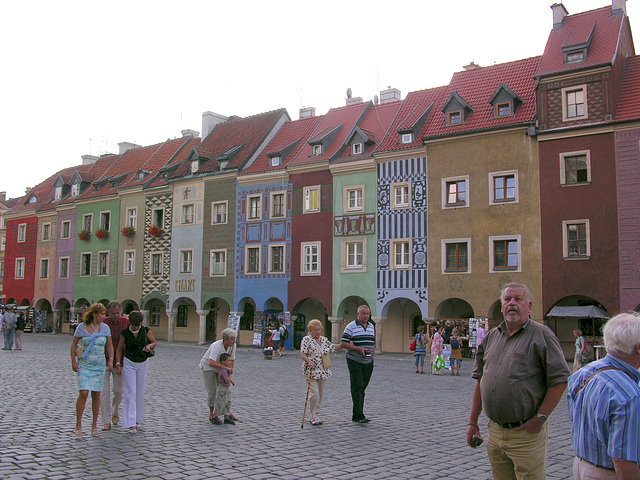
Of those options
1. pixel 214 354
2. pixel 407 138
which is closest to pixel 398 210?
pixel 407 138

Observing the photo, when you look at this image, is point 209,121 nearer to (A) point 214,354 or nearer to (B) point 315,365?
(A) point 214,354

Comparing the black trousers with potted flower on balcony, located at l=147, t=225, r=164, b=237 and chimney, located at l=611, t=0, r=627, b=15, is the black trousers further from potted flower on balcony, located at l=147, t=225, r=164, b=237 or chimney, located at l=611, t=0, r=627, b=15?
potted flower on balcony, located at l=147, t=225, r=164, b=237

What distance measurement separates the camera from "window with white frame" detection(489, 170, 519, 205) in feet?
93.1

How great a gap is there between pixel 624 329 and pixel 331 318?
3002 cm

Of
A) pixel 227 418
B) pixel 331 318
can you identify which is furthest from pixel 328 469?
pixel 331 318

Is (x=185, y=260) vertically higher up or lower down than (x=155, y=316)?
higher up

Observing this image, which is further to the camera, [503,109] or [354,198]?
[354,198]

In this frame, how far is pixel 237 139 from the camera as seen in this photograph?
4194 cm

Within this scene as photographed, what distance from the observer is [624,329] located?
3785 millimetres

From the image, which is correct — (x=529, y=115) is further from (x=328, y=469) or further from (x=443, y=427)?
(x=328, y=469)

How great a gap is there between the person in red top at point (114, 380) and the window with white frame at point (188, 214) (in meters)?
30.7

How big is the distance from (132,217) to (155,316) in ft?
22.0

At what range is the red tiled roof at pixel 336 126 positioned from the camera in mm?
35562

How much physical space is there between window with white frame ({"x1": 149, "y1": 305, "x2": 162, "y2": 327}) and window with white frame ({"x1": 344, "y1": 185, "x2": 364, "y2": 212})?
16987mm
